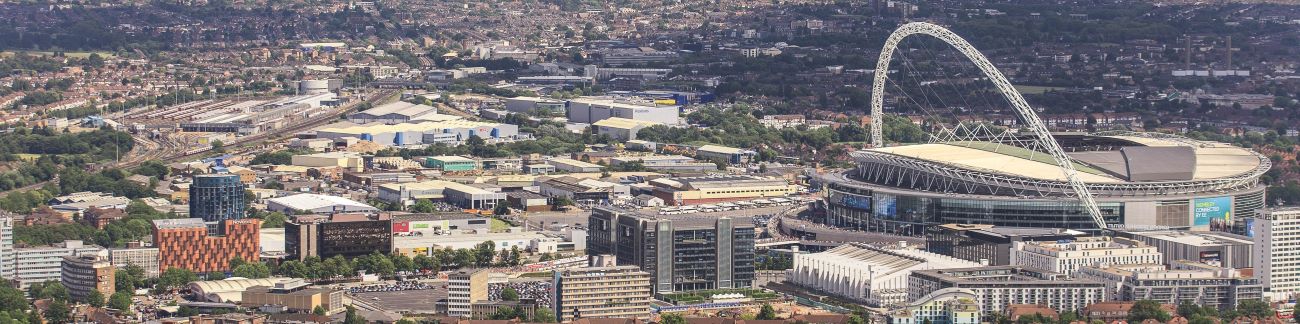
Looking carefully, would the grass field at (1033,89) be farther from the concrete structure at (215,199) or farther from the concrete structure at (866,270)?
the concrete structure at (866,270)

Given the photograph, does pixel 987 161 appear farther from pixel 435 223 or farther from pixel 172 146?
pixel 172 146

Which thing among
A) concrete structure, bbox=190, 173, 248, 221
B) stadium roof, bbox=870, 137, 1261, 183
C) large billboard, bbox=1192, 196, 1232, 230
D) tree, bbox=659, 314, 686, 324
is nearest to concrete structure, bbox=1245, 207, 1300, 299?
large billboard, bbox=1192, 196, 1232, 230

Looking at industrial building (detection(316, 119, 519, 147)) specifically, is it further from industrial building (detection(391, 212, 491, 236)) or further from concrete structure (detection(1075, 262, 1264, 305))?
concrete structure (detection(1075, 262, 1264, 305))

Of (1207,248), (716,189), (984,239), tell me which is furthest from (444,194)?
(1207,248)

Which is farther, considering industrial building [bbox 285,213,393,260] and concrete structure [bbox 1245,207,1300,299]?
industrial building [bbox 285,213,393,260]

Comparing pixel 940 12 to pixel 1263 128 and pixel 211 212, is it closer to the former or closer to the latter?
pixel 1263 128

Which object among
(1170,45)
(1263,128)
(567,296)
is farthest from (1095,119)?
(567,296)

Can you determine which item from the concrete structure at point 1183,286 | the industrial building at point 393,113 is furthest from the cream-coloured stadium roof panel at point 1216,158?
the industrial building at point 393,113
